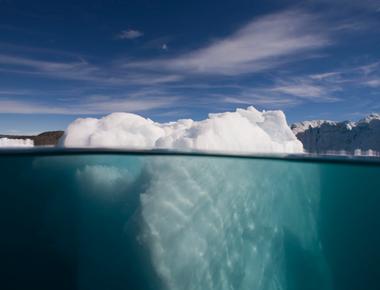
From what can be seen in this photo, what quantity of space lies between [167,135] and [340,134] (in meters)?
A: 23.2

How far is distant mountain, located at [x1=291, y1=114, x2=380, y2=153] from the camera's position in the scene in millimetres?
28711

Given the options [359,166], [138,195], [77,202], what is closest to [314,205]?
[359,166]

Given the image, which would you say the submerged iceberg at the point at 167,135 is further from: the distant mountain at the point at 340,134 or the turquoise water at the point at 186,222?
the distant mountain at the point at 340,134

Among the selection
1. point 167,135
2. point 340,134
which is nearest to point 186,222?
point 167,135

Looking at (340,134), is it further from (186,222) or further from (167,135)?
(186,222)

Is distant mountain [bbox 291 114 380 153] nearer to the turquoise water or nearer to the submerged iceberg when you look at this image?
the turquoise water

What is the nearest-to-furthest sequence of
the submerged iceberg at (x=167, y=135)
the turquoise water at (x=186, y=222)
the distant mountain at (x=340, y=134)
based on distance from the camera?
the turquoise water at (x=186, y=222) → the submerged iceberg at (x=167, y=135) → the distant mountain at (x=340, y=134)

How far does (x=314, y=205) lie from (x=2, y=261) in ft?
59.2

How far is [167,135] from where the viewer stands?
14203 mm

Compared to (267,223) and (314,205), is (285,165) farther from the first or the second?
(267,223)

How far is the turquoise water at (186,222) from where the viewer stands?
9906 mm

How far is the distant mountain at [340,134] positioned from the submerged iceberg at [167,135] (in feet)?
54.8

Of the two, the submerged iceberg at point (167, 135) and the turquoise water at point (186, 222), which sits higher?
the submerged iceberg at point (167, 135)

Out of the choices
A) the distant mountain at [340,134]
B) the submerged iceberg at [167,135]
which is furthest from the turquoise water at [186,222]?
the distant mountain at [340,134]
